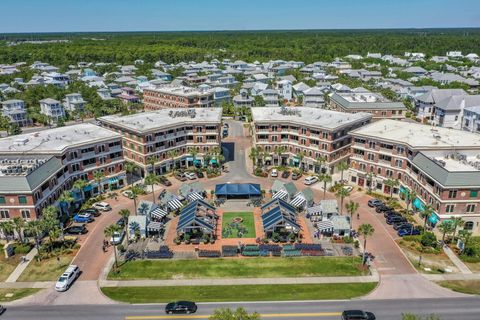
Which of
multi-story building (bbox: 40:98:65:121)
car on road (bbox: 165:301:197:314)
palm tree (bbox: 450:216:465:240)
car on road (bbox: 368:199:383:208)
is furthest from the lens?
multi-story building (bbox: 40:98:65:121)

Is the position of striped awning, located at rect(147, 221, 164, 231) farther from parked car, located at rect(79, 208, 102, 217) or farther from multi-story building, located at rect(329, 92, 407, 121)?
multi-story building, located at rect(329, 92, 407, 121)

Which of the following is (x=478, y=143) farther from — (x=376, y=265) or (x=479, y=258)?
(x=376, y=265)

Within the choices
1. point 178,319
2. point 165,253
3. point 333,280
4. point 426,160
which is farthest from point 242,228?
point 426,160

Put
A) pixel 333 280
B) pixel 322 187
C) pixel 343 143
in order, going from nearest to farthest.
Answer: pixel 333 280
pixel 322 187
pixel 343 143

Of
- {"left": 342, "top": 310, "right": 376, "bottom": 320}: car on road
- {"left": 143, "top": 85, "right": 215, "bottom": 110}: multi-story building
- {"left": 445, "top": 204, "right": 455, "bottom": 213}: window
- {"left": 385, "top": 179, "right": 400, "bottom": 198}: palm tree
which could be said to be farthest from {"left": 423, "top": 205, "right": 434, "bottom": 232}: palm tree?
{"left": 143, "top": 85, "right": 215, "bottom": 110}: multi-story building

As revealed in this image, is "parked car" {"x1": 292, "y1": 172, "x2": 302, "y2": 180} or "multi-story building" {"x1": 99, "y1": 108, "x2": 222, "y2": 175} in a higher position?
"multi-story building" {"x1": 99, "y1": 108, "x2": 222, "y2": 175}

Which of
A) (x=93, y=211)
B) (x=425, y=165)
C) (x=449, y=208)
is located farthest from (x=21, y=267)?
(x=425, y=165)

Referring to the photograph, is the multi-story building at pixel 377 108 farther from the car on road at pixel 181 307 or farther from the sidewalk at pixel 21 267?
the sidewalk at pixel 21 267
